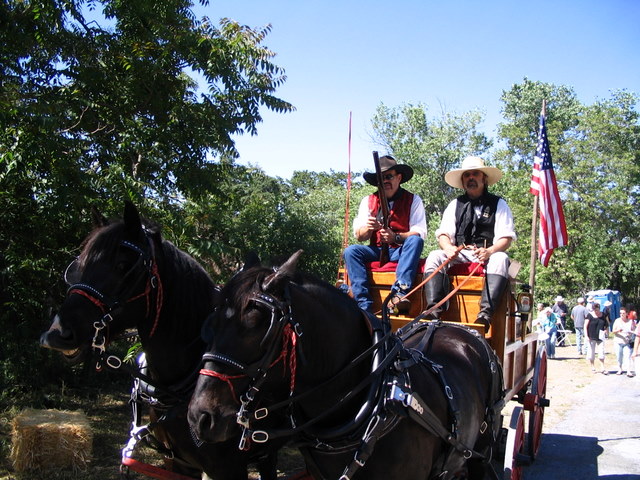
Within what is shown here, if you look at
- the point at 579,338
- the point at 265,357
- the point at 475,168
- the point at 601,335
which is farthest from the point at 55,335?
the point at 579,338

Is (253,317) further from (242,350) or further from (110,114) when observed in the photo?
(110,114)

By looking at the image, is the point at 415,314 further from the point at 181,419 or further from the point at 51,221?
the point at 51,221

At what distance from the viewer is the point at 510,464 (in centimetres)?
452

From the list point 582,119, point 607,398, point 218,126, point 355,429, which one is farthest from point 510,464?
point 582,119

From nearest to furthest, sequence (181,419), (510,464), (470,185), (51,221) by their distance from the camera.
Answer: (181,419), (510,464), (470,185), (51,221)

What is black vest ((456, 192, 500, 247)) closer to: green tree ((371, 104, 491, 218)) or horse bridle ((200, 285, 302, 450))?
horse bridle ((200, 285, 302, 450))

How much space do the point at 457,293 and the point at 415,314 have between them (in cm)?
42

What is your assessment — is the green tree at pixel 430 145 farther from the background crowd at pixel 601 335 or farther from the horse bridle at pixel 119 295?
the horse bridle at pixel 119 295

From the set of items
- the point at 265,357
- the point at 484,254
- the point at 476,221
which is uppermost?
the point at 476,221

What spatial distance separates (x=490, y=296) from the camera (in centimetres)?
450

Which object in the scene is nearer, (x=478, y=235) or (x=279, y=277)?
(x=279, y=277)

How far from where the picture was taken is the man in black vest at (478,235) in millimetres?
4559

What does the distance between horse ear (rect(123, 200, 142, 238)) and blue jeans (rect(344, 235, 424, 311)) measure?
1.90 m

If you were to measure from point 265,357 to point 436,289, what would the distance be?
260 cm
